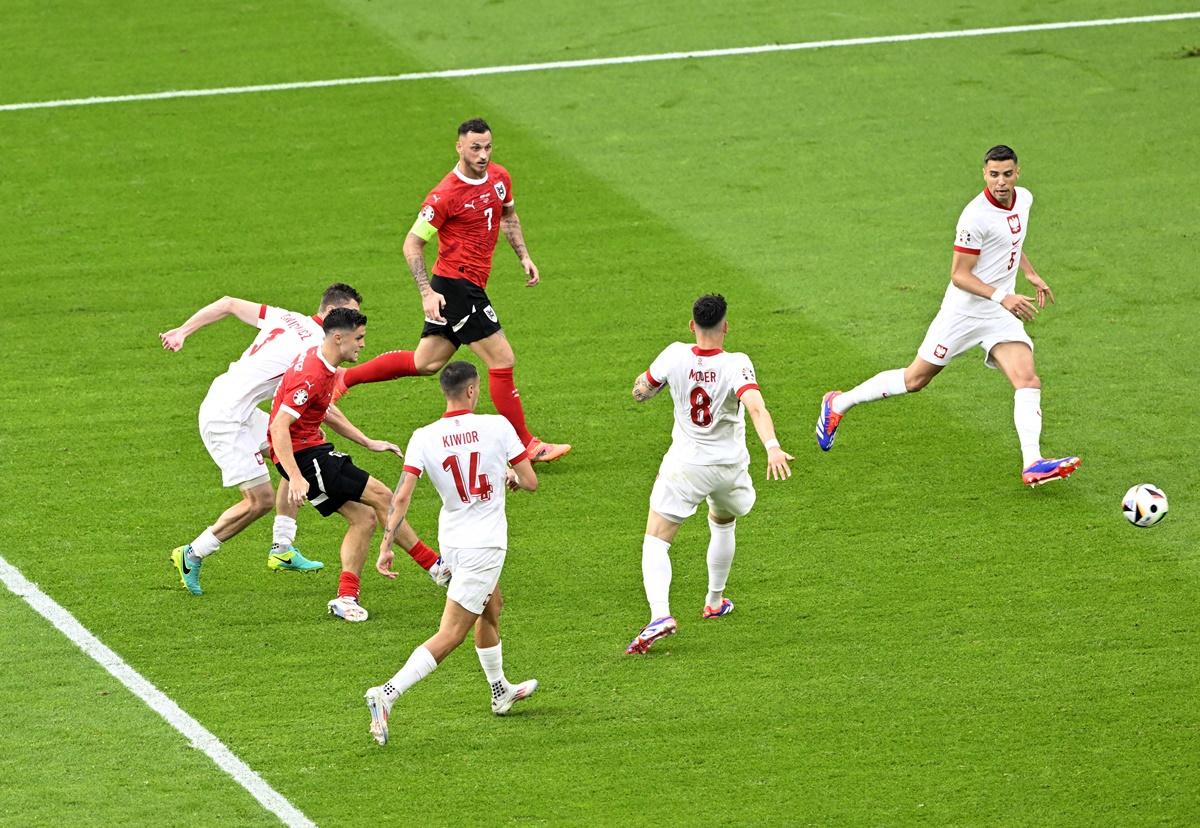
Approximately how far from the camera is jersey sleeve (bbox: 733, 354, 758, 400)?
10.1m

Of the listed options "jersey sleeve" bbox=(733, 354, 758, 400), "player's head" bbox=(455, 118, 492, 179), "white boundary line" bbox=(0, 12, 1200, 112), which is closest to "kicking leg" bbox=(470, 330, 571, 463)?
"player's head" bbox=(455, 118, 492, 179)

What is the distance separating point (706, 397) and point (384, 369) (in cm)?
399

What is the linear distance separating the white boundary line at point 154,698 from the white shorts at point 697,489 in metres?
2.82

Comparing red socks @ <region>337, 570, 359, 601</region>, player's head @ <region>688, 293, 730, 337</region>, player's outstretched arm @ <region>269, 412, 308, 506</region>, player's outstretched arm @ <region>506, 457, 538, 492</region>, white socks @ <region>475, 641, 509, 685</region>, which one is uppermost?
player's head @ <region>688, 293, 730, 337</region>

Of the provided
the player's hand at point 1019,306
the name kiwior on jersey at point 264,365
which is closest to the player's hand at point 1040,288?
the player's hand at point 1019,306

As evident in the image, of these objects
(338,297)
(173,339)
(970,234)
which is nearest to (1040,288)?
(970,234)

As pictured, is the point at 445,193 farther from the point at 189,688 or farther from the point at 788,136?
the point at 788,136

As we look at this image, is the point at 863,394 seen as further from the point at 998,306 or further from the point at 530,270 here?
the point at 530,270

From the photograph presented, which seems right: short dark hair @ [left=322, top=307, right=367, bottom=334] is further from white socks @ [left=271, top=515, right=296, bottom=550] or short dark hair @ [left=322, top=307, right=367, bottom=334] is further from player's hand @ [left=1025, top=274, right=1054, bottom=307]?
player's hand @ [left=1025, top=274, right=1054, bottom=307]

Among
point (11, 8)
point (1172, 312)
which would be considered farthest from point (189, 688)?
point (11, 8)

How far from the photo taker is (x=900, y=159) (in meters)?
19.2

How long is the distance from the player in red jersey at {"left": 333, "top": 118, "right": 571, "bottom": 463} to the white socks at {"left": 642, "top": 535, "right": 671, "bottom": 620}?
264 cm

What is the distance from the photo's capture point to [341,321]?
10.8 m

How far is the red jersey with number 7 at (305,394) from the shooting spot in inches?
→ 427
